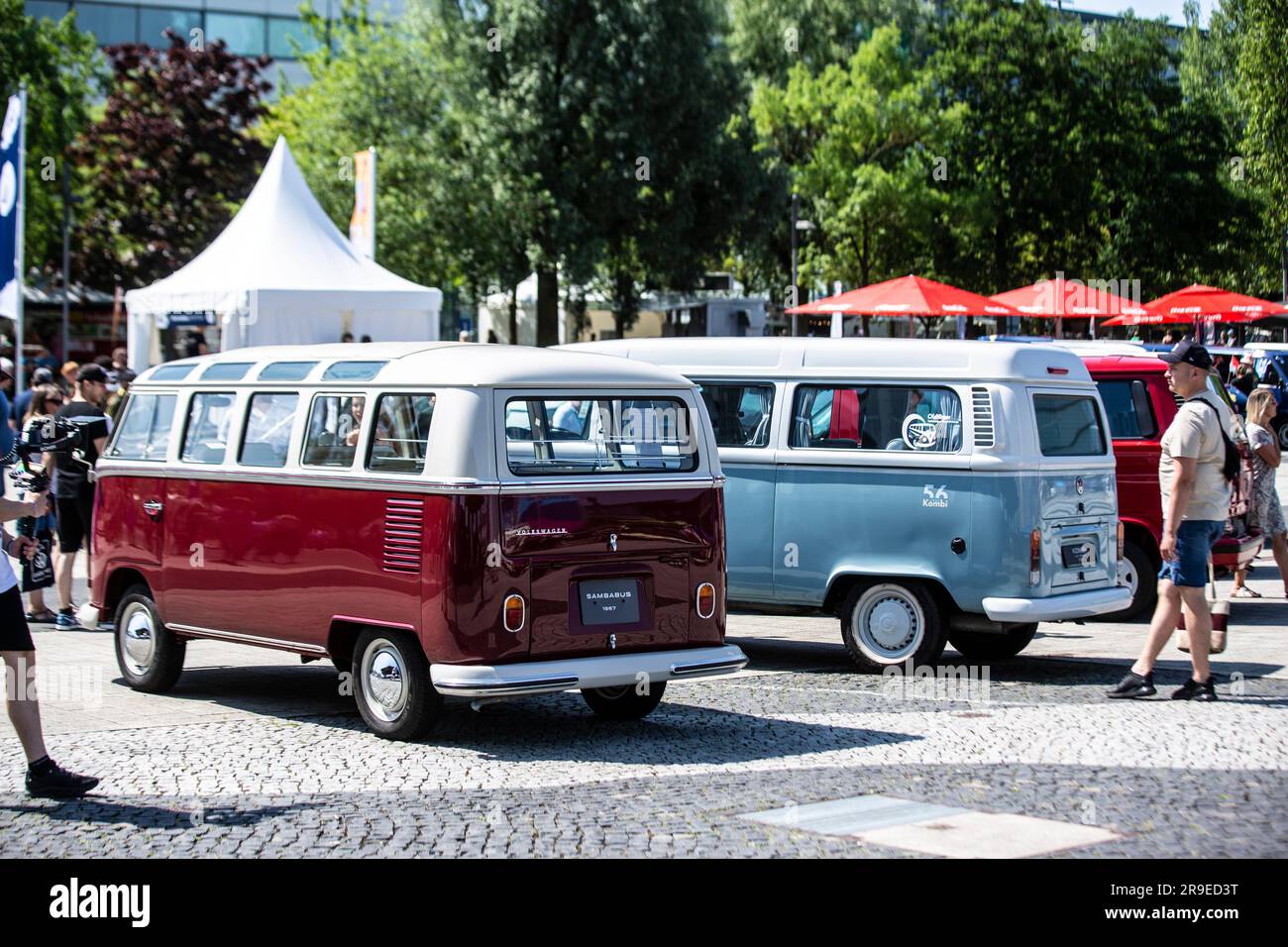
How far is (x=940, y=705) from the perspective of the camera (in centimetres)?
996

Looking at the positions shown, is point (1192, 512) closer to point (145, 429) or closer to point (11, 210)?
point (145, 429)

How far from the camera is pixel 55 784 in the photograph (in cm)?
728

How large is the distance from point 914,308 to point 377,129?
22.2 m

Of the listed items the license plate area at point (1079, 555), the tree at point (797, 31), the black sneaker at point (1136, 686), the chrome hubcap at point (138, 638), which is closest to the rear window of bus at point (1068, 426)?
the license plate area at point (1079, 555)

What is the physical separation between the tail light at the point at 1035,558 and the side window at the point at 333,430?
4484 mm

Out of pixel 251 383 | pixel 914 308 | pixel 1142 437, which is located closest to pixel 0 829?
pixel 251 383

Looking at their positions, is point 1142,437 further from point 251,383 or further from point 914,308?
point 914,308

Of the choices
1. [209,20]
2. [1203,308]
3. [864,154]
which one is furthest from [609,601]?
[209,20]

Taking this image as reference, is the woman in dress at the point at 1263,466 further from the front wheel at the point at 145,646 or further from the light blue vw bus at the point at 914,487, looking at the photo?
the front wheel at the point at 145,646

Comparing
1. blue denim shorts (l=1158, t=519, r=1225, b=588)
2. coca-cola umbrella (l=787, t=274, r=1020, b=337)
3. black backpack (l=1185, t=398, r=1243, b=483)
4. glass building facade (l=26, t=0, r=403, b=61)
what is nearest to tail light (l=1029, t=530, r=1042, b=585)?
blue denim shorts (l=1158, t=519, r=1225, b=588)

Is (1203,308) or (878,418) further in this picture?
(1203,308)

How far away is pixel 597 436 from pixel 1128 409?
6898 millimetres
